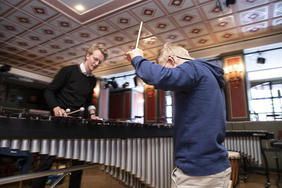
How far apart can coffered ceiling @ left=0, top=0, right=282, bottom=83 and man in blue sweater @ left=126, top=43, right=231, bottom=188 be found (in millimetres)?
4429

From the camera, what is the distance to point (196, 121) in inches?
38.2

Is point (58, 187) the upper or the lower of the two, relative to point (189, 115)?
lower

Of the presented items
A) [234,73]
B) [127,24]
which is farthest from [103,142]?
[234,73]

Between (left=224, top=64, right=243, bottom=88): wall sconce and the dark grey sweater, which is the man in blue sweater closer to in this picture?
the dark grey sweater

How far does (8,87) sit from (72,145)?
1415 centimetres

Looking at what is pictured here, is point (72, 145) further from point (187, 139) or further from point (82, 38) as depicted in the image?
point (82, 38)

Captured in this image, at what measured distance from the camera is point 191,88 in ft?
3.24

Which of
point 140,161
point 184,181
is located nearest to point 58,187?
point 140,161

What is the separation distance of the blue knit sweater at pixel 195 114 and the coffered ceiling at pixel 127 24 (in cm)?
443

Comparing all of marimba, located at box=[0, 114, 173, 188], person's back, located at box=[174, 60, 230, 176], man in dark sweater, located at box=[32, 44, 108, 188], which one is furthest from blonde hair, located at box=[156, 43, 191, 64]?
man in dark sweater, located at box=[32, 44, 108, 188]

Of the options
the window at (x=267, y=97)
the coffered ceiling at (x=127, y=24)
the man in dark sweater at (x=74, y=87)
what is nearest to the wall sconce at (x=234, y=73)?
the coffered ceiling at (x=127, y=24)

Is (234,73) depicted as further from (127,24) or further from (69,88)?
(69,88)

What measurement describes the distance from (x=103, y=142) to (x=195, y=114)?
84 cm

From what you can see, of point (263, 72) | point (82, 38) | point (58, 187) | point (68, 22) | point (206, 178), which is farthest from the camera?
point (263, 72)
